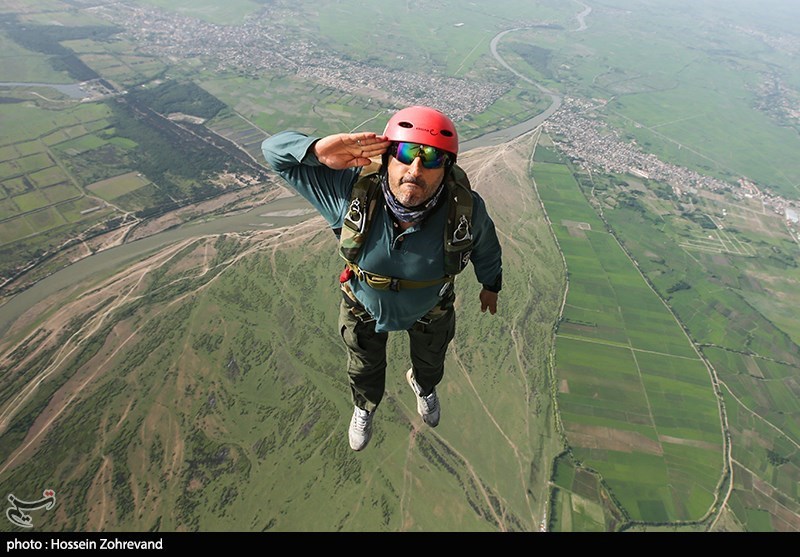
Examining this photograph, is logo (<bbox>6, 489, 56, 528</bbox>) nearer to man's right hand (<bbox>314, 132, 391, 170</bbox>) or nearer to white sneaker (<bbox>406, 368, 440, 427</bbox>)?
white sneaker (<bbox>406, 368, 440, 427</bbox>)

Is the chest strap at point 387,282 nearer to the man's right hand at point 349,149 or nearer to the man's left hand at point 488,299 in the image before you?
the man's right hand at point 349,149

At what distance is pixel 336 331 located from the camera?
1144 inches

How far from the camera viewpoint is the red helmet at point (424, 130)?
277 cm

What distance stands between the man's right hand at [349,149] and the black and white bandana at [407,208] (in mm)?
217

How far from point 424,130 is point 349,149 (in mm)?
530

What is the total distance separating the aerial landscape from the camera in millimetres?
23234

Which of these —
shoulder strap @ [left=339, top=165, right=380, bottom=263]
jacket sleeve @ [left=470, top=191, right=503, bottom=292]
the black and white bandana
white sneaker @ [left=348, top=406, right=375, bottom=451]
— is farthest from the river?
the black and white bandana

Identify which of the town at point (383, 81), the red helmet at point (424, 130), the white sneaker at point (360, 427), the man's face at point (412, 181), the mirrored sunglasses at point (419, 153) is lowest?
the town at point (383, 81)

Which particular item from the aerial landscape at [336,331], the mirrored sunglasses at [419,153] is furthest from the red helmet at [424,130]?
the aerial landscape at [336,331]

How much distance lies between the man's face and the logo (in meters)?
29.3

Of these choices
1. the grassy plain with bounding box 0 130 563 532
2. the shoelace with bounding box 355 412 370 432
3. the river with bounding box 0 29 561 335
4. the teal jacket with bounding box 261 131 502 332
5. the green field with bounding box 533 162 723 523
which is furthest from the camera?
the river with bounding box 0 29 561 335

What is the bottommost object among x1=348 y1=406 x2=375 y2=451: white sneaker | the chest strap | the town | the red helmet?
the town

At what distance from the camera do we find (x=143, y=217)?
39062mm

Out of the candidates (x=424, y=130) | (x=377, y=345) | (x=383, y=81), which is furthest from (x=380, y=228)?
(x=383, y=81)
